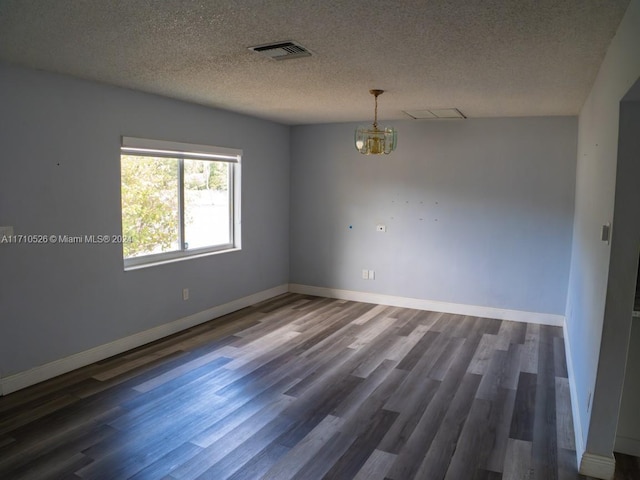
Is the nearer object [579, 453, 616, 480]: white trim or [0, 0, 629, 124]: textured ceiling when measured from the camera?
[0, 0, 629, 124]: textured ceiling

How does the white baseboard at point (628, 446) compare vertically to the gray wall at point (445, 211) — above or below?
below

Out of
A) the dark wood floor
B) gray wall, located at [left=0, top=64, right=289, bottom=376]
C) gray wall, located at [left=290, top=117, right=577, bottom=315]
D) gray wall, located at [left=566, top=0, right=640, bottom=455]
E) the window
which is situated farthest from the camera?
gray wall, located at [left=290, top=117, right=577, bottom=315]

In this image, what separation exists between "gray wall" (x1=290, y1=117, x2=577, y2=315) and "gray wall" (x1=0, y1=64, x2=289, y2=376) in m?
1.86

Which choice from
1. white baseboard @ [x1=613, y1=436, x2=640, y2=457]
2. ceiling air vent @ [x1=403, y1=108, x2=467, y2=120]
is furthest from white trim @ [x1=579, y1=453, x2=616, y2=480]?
ceiling air vent @ [x1=403, y1=108, x2=467, y2=120]

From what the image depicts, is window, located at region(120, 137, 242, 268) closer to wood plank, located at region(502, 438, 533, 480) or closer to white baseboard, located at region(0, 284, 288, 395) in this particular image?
white baseboard, located at region(0, 284, 288, 395)

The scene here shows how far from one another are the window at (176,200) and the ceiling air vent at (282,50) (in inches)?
73.1

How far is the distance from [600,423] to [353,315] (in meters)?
3.40

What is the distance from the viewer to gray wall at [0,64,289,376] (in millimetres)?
3352

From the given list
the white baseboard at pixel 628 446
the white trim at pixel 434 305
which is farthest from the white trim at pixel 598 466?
the white trim at pixel 434 305

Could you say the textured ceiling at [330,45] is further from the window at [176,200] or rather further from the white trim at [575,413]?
the white trim at [575,413]

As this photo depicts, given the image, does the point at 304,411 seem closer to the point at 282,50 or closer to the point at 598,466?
the point at 598,466

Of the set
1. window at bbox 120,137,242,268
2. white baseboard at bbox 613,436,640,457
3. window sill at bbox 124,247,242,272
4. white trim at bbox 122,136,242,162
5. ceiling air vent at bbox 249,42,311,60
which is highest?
ceiling air vent at bbox 249,42,311,60

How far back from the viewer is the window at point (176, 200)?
4332 mm

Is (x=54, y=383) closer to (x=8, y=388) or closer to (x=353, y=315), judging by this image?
(x=8, y=388)
